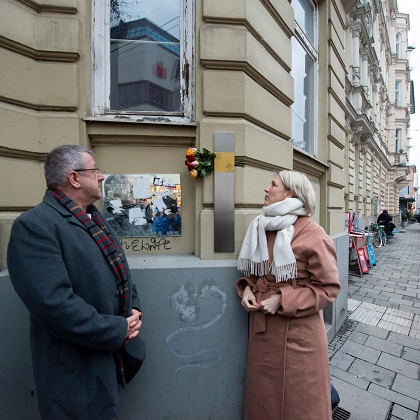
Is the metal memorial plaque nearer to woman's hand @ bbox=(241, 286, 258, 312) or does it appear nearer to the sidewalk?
woman's hand @ bbox=(241, 286, 258, 312)

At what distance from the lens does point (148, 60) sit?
260cm

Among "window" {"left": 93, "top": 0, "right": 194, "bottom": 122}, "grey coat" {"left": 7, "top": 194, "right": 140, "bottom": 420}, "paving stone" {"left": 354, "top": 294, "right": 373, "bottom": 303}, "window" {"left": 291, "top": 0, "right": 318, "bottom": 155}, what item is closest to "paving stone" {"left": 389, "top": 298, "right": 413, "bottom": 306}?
"paving stone" {"left": 354, "top": 294, "right": 373, "bottom": 303}

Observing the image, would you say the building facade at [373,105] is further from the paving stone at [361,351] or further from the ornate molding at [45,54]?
the ornate molding at [45,54]

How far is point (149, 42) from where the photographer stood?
258 centimetres

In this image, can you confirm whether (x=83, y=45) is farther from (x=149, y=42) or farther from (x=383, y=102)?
(x=383, y=102)

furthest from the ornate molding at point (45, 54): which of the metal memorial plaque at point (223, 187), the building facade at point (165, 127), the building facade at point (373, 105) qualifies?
the building facade at point (373, 105)

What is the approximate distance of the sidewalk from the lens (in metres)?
2.62

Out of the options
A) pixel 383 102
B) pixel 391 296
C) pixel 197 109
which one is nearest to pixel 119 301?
pixel 197 109

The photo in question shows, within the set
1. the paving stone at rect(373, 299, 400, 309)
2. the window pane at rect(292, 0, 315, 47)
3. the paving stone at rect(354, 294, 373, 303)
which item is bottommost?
the paving stone at rect(373, 299, 400, 309)

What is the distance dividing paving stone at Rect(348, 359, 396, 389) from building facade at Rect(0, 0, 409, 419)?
1613 millimetres

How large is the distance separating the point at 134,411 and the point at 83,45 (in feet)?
9.59

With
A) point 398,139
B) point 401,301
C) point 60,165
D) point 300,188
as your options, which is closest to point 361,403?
point 300,188

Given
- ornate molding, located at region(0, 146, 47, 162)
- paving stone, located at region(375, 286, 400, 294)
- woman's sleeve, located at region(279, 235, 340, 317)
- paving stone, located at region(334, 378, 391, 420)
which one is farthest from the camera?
paving stone, located at region(375, 286, 400, 294)

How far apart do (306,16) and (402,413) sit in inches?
198
